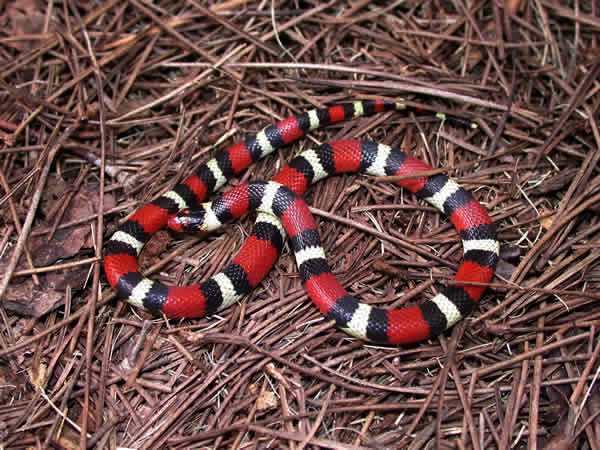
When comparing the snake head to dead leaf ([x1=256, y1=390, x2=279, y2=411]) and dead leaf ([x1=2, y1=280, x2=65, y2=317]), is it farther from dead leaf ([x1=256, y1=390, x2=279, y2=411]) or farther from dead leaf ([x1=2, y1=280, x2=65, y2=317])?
dead leaf ([x1=256, y1=390, x2=279, y2=411])

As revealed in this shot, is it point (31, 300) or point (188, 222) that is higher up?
point (188, 222)

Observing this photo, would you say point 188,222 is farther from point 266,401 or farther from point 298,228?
point 266,401

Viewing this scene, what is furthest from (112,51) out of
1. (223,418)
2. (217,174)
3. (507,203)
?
(507,203)

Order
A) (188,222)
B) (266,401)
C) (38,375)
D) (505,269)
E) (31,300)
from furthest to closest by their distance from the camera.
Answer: (188,222), (505,269), (31,300), (38,375), (266,401)

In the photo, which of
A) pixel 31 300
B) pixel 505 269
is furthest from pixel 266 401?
pixel 505 269

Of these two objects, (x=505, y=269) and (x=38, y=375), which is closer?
(x=38, y=375)

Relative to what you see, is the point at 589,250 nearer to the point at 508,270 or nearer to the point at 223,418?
the point at 508,270

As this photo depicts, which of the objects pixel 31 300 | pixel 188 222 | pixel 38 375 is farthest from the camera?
pixel 188 222

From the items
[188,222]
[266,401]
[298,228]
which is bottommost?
[266,401]

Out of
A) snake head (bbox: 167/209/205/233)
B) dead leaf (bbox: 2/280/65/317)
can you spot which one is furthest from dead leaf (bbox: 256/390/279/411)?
dead leaf (bbox: 2/280/65/317)

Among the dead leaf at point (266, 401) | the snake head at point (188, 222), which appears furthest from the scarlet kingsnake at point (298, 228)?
the dead leaf at point (266, 401)
